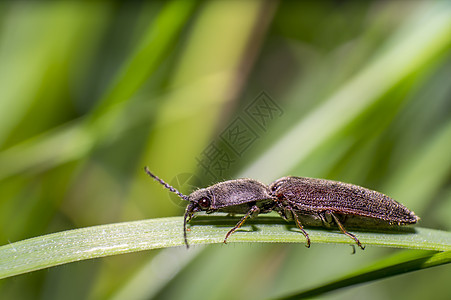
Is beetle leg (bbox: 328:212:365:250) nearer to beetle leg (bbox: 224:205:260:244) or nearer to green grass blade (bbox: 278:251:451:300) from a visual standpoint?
green grass blade (bbox: 278:251:451:300)

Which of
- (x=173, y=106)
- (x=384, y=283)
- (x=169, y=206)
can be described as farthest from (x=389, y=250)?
(x=173, y=106)

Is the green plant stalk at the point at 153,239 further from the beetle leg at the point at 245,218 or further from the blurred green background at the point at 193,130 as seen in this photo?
the blurred green background at the point at 193,130

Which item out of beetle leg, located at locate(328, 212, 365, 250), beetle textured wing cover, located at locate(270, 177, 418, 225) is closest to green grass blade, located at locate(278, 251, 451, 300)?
beetle leg, located at locate(328, 212, 365, 250)

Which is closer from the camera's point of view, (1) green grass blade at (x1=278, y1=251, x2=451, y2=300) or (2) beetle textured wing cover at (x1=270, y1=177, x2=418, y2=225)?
(1) green grass blade at (x1=278, y1=251, x2=451, y2=300)

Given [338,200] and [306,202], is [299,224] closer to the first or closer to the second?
[306,202]

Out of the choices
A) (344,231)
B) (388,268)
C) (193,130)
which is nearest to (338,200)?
(344,231)

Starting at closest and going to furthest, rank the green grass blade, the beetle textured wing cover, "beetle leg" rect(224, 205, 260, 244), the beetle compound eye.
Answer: the green grass blade
"beetle leg" rect(224, 205, 260, 244)
the beetle compound eye
the beetle textured wing cover

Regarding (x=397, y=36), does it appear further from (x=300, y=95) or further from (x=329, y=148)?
(x=329, y=148)
